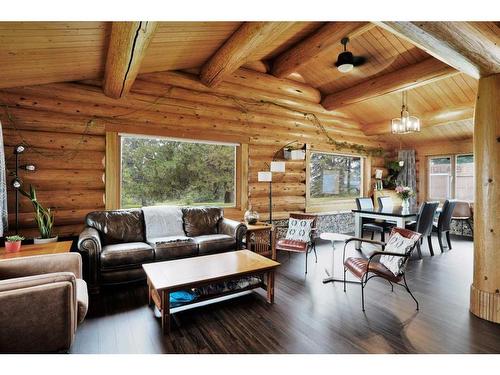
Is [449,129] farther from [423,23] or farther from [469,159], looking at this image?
[423,23]

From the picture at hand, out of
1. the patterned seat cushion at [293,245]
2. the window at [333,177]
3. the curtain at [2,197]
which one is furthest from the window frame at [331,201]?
the curtain at [2,197]

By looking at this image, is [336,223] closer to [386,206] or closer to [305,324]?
[386,206]

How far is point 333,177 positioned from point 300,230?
3.10 m

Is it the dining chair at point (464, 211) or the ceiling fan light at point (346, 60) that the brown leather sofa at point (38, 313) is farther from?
the dining chair at point (464, 211)

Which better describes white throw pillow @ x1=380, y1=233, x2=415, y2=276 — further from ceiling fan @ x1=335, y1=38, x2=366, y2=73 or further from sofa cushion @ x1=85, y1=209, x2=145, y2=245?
sofa cushion @ x1=85, y1=209, x2=145, y2=245

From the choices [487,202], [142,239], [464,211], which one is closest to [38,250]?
[142,239]

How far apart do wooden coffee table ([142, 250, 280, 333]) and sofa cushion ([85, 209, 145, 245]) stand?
115cm

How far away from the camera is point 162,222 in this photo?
159 inches

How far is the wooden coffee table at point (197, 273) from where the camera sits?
2.29 m

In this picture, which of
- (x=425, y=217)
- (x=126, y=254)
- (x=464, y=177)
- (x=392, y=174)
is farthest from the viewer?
(x=392, y=174)

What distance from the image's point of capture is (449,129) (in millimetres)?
6141

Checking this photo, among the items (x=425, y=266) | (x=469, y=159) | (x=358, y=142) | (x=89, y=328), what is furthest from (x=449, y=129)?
(x=89, y=328)

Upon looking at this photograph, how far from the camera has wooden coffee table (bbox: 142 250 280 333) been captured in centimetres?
229

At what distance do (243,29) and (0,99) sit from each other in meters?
3.24
